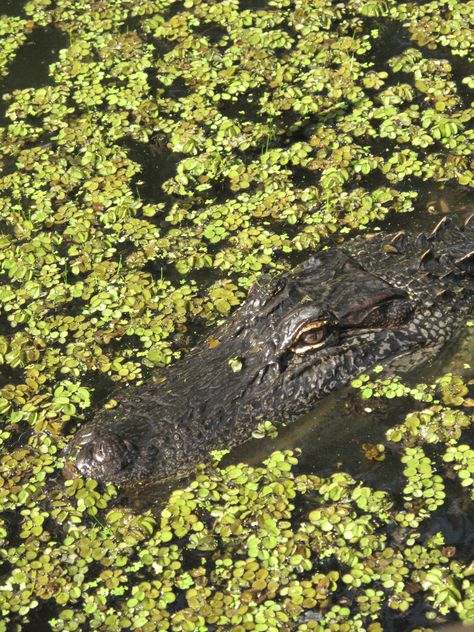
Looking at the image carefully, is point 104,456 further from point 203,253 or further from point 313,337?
point 203,253

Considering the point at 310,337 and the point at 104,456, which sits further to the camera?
the point at 310,337

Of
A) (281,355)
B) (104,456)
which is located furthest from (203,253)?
(104,456)

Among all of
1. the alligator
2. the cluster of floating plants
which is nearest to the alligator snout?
the alligator

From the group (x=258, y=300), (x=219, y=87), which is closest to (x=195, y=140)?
(x=219, y=87)

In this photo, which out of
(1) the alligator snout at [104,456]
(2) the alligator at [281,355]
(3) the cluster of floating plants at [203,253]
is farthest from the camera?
(2) the alligator at [281,355]

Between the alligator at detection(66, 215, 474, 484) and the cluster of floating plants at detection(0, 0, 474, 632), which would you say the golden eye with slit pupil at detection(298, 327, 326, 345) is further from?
the cluster of floating plants at detection(0, 0, 474, 632)

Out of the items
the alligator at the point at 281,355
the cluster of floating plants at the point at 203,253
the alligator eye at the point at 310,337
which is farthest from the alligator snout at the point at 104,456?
the alligator eye at the point at 310,337

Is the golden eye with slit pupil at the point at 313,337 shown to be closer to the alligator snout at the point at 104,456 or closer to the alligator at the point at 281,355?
the alligator at the point at 281,355
